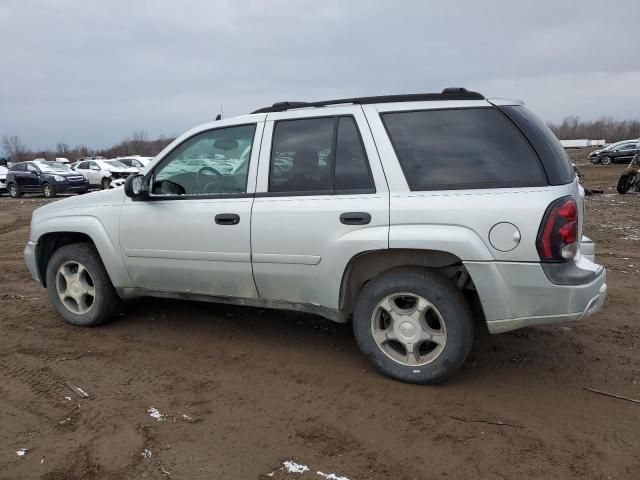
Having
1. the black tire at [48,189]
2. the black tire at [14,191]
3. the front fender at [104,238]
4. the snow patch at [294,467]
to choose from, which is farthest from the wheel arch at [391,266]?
the black tire at [14,191]

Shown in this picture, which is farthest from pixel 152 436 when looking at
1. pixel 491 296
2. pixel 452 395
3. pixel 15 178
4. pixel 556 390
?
pixel 15 178

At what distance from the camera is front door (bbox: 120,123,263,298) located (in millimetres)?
3957

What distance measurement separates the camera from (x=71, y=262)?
4.85m

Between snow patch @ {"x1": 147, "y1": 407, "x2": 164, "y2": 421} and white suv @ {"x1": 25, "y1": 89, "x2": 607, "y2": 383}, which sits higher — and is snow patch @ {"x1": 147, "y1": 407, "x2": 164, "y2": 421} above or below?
below

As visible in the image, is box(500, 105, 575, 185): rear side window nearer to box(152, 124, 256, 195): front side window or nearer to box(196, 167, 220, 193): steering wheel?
box(152, 124, 256, 195): front side window

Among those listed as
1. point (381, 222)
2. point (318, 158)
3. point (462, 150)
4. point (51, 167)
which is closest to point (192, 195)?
point (318, 158)

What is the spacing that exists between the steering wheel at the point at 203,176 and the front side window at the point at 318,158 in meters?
0.57

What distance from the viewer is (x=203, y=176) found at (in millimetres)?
4246

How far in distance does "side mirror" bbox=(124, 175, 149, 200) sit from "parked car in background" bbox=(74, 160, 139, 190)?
2086 centimetres

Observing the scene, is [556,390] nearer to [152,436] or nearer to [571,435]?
[571,435]

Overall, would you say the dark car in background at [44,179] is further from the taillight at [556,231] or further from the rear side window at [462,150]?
the taillight at [556,231]

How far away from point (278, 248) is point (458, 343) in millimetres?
1392

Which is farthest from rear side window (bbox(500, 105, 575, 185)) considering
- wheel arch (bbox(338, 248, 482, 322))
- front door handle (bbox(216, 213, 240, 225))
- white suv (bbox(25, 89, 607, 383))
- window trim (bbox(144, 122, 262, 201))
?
front door handle (bbox(216, 213, 240, 225))

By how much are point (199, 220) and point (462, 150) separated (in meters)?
2.02
